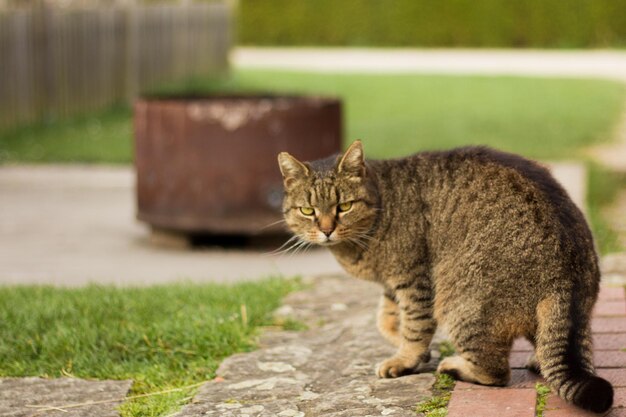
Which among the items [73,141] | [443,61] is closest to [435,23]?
[443,61]

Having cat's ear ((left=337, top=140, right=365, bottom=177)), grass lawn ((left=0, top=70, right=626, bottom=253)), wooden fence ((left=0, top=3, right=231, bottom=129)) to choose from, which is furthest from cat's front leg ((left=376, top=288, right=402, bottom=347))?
wooden fence ((left=0, top=3, right=231, bottom=129))

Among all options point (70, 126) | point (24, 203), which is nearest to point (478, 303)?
point (24, 203)

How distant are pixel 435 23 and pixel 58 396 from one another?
26.3m

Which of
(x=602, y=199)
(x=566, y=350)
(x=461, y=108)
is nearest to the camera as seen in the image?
(x=566, y=350)

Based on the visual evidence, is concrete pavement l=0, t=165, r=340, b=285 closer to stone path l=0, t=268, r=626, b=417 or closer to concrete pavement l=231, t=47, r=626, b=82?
Answer: stone path l=0, t=268, r=626, b=417

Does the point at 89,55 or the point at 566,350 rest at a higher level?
the point at 89,55

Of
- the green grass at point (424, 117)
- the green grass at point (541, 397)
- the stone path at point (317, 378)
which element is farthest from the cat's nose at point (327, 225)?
the green grass at point (424, 117)

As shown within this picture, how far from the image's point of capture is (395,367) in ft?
15.0

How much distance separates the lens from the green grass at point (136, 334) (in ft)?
16.1

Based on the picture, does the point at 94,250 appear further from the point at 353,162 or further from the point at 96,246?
the point at 353,162

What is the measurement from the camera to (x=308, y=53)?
2942cm

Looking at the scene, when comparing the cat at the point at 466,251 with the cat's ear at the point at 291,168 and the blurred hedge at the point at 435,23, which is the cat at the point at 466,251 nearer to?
the cat's ear at the point at 291,168

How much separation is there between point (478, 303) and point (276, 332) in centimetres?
146

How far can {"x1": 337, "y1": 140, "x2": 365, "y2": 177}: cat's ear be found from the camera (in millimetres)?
4594
